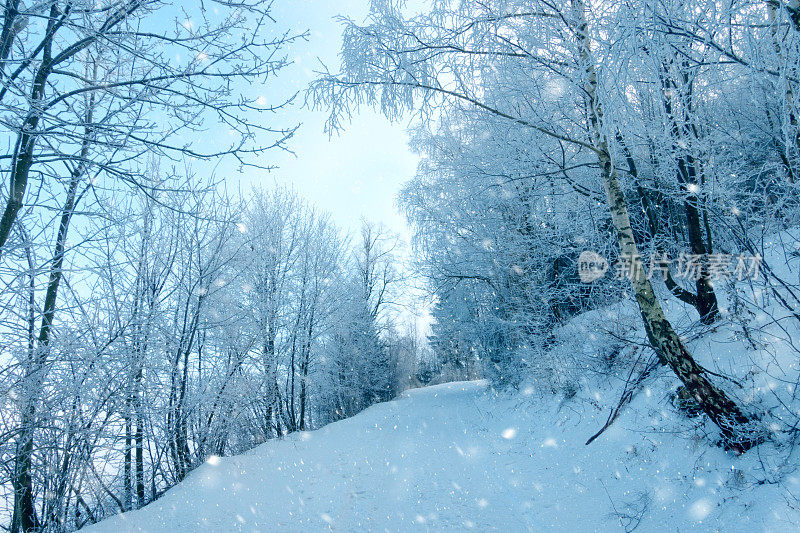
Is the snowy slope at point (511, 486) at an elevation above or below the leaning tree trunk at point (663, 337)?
below

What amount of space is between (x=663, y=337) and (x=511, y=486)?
2.57 meters

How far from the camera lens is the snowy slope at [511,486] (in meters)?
3.12

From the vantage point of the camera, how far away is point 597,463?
4.46 metres

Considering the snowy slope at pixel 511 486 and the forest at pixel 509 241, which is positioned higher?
the forest at pixel 509 241

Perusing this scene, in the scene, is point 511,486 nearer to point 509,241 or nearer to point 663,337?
point 663,337

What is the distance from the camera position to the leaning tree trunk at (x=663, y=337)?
127 inches

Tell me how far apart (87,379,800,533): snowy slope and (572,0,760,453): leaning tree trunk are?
23 centimetres

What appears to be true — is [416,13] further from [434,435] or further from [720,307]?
[434,435]

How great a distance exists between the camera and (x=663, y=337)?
372 centimetres

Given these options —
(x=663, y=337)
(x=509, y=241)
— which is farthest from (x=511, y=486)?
(x=509, y=241)

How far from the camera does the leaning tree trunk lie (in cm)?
322

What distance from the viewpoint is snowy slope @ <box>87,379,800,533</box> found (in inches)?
123

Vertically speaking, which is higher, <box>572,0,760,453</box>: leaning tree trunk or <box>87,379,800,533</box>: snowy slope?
<box>572,0,760,453</box>: leaning tree trunk

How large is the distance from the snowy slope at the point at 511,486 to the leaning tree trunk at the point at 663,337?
230 mm
